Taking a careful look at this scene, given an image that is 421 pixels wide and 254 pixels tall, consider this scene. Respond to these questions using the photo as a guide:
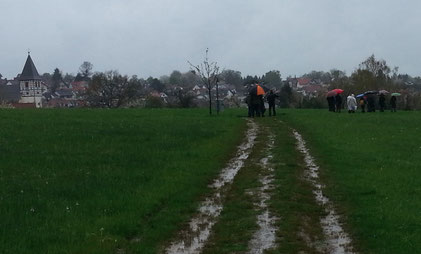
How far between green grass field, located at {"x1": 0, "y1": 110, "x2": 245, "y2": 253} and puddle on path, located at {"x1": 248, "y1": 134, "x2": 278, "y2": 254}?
120cm

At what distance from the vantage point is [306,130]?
25.5m

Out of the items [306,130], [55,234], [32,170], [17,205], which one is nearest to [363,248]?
[55,234]

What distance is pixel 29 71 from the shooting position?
110 m

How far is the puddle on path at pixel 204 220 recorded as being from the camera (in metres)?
8.06

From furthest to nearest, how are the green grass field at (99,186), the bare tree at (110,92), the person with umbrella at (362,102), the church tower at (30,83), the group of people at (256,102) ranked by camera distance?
the church tower at (30,83) → the bare tree at (110,92) → the person with umbrella at (362,102) → the group of people at (256,102) → the green grass field at (99,186)

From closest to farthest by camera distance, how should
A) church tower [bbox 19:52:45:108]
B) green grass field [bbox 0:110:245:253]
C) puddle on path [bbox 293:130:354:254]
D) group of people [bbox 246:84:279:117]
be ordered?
puddle on path [bbox 293:130:354:254] < green grass field [bbox 0:110:245:253] < group of people [bbox 246:84:279:117] < church tower [bbox 19:52:45:108]

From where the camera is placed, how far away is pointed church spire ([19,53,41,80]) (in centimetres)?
10851

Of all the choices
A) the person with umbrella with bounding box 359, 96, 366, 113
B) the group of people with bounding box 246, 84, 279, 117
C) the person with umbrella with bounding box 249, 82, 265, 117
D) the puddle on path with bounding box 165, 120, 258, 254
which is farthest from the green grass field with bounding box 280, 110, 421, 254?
the person with umbrella with bounding box 359, 96, 366, 113

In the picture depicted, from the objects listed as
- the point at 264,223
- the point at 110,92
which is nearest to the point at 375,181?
the point at 264,223

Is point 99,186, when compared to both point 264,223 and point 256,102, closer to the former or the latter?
point 264,223

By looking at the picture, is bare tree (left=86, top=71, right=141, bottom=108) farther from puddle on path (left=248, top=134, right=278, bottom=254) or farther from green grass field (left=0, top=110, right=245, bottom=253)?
puddle on path (left=248, top=134, right=278, bottom=254)

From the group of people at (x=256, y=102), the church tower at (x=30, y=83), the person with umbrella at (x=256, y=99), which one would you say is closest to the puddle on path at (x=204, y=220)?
the person with umbrella at (x=256, y=99)

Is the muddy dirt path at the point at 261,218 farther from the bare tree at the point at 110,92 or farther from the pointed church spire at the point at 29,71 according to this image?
the pointed church spire at the point at 29,71

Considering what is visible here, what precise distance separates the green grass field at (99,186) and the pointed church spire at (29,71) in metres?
90.4
